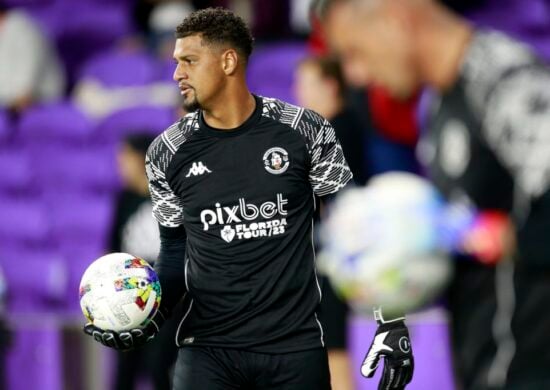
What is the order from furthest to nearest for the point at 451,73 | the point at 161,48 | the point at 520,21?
the point at 161,48
the point at 520,21
the point at 451,73

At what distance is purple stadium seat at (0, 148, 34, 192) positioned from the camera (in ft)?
33.3

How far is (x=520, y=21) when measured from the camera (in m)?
7.95

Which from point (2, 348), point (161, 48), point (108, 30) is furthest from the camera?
point (108, 30)

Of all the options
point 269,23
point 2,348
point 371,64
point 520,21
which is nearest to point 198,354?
point 371,64

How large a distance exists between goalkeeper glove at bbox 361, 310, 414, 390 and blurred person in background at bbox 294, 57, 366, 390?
1.64 meters

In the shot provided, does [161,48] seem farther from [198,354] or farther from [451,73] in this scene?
[451,73]

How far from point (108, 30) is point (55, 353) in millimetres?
2945

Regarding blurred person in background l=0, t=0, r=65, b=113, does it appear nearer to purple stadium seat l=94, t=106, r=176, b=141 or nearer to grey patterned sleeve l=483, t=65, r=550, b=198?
purple stadium seat l=94, t=106, r=176, b=141

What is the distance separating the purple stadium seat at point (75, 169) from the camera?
387 inches

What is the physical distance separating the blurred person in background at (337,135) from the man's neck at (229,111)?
1.59 metres

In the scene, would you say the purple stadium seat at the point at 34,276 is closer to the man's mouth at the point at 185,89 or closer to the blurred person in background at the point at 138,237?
the blurred person in background at the point at 138,237

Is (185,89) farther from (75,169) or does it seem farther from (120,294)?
(75,169)

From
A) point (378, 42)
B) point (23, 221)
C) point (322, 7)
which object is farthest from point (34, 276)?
point (378, 42)

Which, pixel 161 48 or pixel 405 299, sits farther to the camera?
pixel 161 48
